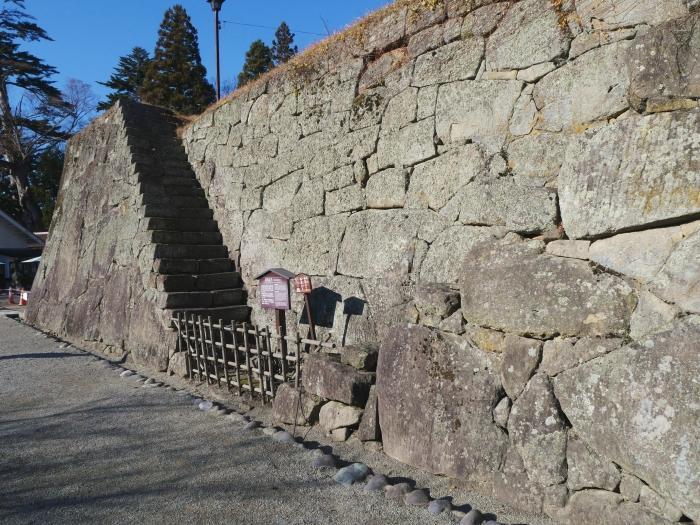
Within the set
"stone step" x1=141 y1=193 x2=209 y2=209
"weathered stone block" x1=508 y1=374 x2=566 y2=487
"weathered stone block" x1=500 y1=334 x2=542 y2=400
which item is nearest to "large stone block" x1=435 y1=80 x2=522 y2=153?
"weathered stone block" x1=500 y1=334 x2=542 y2=400

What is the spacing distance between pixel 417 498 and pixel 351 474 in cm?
52

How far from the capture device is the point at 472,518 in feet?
8.98

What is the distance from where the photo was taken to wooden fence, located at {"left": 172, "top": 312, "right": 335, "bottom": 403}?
192 inches

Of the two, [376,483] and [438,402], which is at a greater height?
[438,402]

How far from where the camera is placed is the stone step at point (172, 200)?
8251mm

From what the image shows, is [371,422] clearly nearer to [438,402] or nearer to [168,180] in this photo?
[438,402]

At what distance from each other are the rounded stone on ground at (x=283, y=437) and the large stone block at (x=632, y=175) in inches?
98.7

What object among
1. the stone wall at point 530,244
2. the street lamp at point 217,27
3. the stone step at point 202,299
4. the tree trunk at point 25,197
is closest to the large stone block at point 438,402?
the stone wall at point 530,244

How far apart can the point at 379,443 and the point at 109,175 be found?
8.20 m

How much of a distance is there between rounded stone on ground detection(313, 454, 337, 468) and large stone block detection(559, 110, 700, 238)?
7.05ft

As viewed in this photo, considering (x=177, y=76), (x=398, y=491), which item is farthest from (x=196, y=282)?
(x=177, y=76)

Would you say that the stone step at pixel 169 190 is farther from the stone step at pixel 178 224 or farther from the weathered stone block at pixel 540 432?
the weathered stone block at pixel 540 432

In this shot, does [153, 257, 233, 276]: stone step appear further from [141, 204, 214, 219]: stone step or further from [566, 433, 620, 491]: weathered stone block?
[566, 433, 620, 491]: weathered stone block

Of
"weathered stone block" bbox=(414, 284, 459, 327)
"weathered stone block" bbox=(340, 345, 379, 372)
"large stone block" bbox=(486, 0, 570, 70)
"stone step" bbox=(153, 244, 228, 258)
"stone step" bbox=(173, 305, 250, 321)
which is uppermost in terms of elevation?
"large stone block" bbox=(486, 0, 570, 70)
